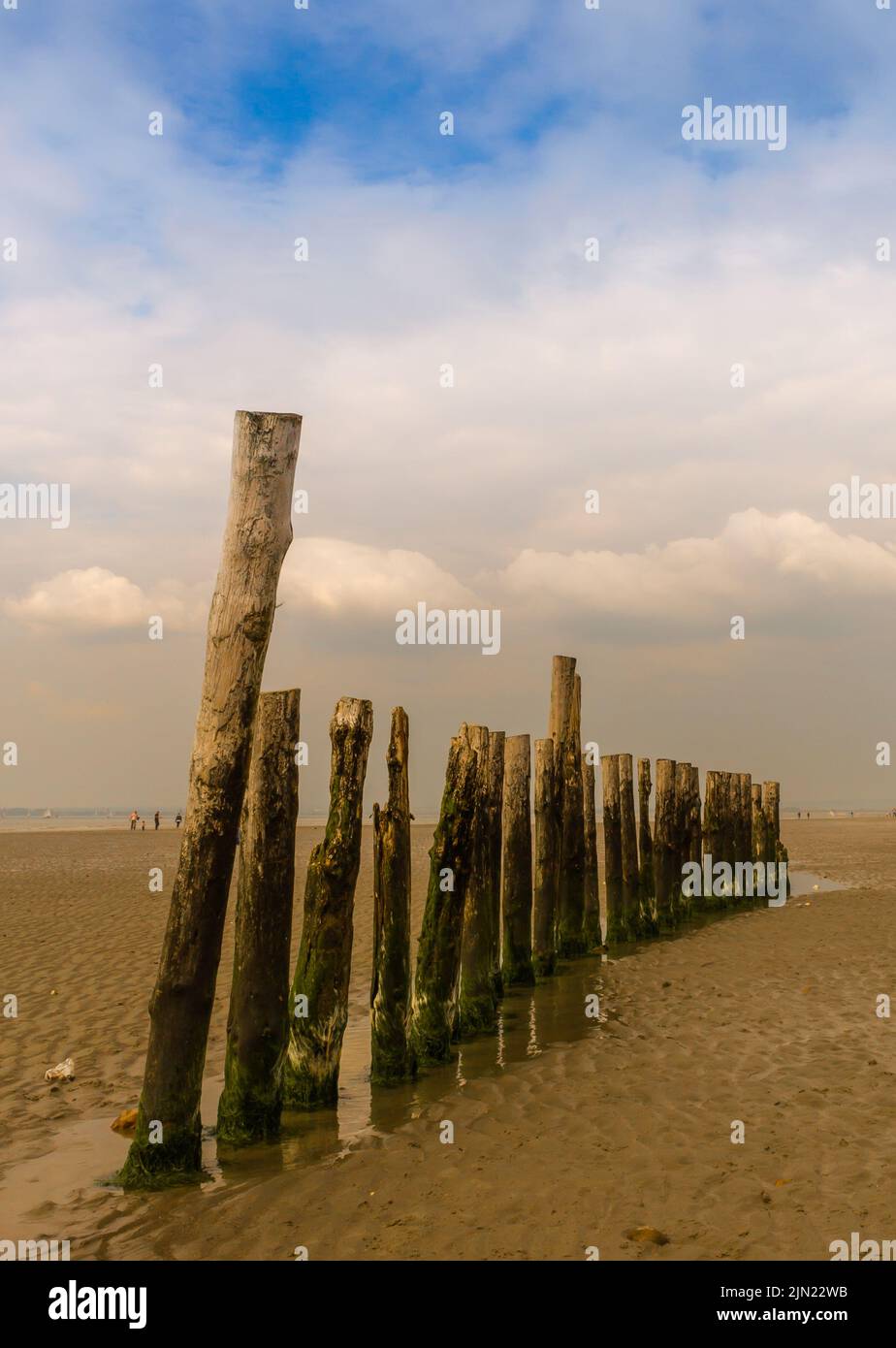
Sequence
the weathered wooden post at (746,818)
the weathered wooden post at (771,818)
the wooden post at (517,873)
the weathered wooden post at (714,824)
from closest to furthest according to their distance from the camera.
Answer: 1. the wooden post at (517,873)
2. the weathered wooden post at (714,824)
3. the weathered wooden post at (746,818)
4. the weathered wooden post at (771,818)

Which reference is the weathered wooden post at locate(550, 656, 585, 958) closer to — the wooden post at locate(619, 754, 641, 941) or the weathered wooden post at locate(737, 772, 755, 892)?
the wooden post at locate(619, 754, 641, 941)

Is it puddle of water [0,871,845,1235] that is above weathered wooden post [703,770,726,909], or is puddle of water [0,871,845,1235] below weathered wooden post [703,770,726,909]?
below

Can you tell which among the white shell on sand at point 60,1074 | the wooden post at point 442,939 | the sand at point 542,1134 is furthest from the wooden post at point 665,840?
the white shell on sand at point 60,1074

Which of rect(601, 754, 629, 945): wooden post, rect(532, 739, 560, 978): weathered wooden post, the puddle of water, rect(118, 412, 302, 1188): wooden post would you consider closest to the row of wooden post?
rect(118, 412, 302, 1188): wooden post

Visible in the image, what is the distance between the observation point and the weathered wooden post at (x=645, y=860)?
1562 centimetres

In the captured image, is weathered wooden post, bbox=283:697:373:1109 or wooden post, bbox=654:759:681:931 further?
wooden post, bbox=654:759:681:931

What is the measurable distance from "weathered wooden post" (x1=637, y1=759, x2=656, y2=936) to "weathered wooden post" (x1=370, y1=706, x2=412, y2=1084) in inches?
319

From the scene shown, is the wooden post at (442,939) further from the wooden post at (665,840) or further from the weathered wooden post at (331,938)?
the wooden post at (665,840)

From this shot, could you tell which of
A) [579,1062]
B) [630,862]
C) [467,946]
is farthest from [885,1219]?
[630,862]

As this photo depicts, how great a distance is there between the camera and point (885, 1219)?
17.3ft

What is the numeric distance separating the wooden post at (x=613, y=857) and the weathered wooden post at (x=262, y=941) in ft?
28.6

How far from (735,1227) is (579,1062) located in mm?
3270

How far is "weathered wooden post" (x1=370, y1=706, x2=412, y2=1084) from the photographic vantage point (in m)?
7.79

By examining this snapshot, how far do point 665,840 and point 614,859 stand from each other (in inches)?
95.2
